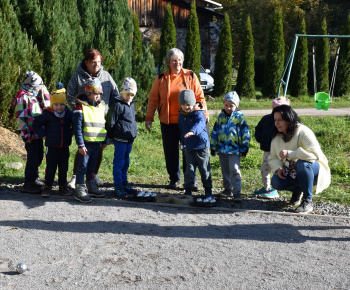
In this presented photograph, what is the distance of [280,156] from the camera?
556 centimetres

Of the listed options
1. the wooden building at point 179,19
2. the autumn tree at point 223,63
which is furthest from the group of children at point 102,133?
the wooden building at point 179,19

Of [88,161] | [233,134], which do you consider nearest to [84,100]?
[88,161]

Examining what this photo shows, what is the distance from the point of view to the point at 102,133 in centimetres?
607

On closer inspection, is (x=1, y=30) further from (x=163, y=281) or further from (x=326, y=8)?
(x=326, y=8)

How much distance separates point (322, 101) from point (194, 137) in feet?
17.0

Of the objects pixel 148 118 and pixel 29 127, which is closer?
pixel 29 127

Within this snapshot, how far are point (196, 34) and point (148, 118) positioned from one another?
601 inches

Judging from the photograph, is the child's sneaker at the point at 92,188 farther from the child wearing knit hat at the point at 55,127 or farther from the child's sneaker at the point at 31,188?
the child's sneaker at the point at 31,188

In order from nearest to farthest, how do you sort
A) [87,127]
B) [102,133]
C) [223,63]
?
1. [87,127]
2. [102,133]
3. [223,63]

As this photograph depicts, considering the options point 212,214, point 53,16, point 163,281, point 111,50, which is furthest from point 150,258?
point 111,50

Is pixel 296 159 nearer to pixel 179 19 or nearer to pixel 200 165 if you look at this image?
pixel 200 165

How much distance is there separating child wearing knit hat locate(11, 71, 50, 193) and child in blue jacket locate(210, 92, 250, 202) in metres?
2.31

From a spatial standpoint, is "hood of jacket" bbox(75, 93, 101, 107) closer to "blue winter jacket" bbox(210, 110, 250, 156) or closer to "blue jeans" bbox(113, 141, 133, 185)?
"blue jeans" bbox(113, 141, 133, 185)

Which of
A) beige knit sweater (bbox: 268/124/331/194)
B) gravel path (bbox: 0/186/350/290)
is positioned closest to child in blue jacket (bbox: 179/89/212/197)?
gravel path (bbox: 0/186/350/290)
